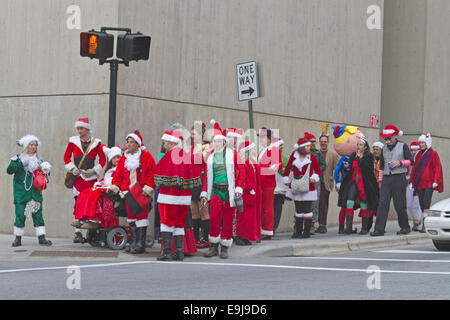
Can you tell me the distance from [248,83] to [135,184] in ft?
8.46

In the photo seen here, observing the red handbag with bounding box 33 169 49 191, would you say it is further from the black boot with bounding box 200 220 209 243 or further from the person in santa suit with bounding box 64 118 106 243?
the black boot with bounding box 200 220 209 243

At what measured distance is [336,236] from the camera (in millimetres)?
16516

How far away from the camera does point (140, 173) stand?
1310cm

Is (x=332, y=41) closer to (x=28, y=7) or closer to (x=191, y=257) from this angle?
(x=28, y=7)

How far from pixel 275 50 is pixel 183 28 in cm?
285

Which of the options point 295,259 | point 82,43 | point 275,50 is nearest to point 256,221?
point 295,259

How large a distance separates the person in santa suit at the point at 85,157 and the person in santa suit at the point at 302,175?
3.76 meters

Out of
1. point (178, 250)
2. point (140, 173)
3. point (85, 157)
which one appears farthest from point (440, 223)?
point (85, 157)

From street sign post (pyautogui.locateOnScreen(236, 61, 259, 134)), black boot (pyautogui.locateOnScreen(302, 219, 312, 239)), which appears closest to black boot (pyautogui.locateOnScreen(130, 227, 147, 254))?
street sign post (pyautogui.locateOnScreen(236, 61, 259, 134))

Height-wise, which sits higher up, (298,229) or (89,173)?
(89,173)

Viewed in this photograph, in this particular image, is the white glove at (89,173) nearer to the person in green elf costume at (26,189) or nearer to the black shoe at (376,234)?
the person in green elf costume at (26,189)

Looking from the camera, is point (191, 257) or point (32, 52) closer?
point (191, 257)

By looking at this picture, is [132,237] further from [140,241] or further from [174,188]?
[174,188]

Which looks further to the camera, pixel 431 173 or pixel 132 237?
pixel 431 173
